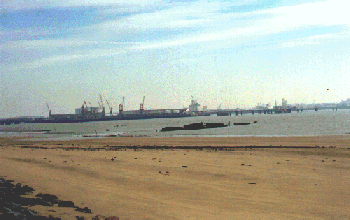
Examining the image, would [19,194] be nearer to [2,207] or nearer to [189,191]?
[2,207]

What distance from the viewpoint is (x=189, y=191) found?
11.4 m

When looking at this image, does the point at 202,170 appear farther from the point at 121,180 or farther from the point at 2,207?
the point at 2,207

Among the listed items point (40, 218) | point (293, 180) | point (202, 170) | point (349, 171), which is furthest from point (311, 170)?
point (40, 218)

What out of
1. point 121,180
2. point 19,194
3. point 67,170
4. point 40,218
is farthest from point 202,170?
point 40,218

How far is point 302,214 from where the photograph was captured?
886 centimetres

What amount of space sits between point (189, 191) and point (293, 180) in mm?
4398

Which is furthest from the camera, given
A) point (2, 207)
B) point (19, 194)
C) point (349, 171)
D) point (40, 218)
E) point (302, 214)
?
point (349, 171)

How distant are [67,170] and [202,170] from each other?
6.23 meters

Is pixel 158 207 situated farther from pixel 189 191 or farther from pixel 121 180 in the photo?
pixel 121 180

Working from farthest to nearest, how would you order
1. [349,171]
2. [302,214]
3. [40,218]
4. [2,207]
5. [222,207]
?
1. [349,171]
2. [222,207]
3. [302,214]
4. [2,207]
5. [40,218]

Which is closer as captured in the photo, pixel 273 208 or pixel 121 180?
pixel 273 208

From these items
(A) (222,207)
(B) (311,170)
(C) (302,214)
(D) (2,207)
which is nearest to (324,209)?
(C) (302,214)

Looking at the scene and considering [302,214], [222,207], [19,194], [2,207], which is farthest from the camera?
[19,194]

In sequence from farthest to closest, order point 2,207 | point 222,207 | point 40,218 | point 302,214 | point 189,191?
point 189,191 → point 222,207 → point 302,214 → point 2,207 → point 40,218
